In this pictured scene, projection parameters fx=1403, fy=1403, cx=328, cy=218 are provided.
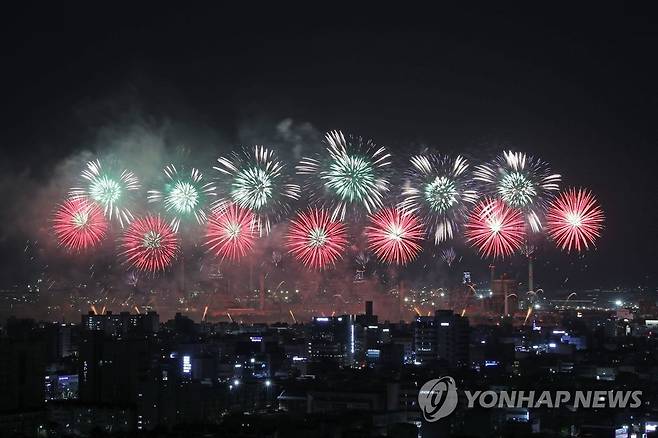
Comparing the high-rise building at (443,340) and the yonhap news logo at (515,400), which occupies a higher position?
the high-rise building at (443,340)

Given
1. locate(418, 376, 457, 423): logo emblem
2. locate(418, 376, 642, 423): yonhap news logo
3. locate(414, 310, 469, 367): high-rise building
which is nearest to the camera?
locate(418, 376, 642, 423): yonhap news logo

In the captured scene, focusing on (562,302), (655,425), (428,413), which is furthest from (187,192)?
(562,302)

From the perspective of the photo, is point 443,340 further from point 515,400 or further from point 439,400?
point 515,400

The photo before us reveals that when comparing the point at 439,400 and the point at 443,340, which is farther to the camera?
the point at 443,340

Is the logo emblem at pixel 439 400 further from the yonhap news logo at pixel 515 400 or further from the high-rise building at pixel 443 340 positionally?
the high-rise building at pixel 443 340

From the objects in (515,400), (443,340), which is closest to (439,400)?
(515,400)

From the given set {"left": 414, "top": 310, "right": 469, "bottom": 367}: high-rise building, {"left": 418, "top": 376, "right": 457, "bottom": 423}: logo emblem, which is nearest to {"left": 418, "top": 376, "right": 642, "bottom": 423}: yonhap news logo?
{"left": 418, "top": 376, "right": 457, "bottom": 423}: logo emblem

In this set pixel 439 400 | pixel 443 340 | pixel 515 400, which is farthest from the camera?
pixel 443 340

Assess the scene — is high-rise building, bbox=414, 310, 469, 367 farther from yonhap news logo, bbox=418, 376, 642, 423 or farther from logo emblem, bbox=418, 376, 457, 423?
yonhap news logo, bbox=418, 376, 642, 423

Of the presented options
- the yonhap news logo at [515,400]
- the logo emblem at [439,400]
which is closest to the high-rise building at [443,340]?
the logo emblem at [439,400]
